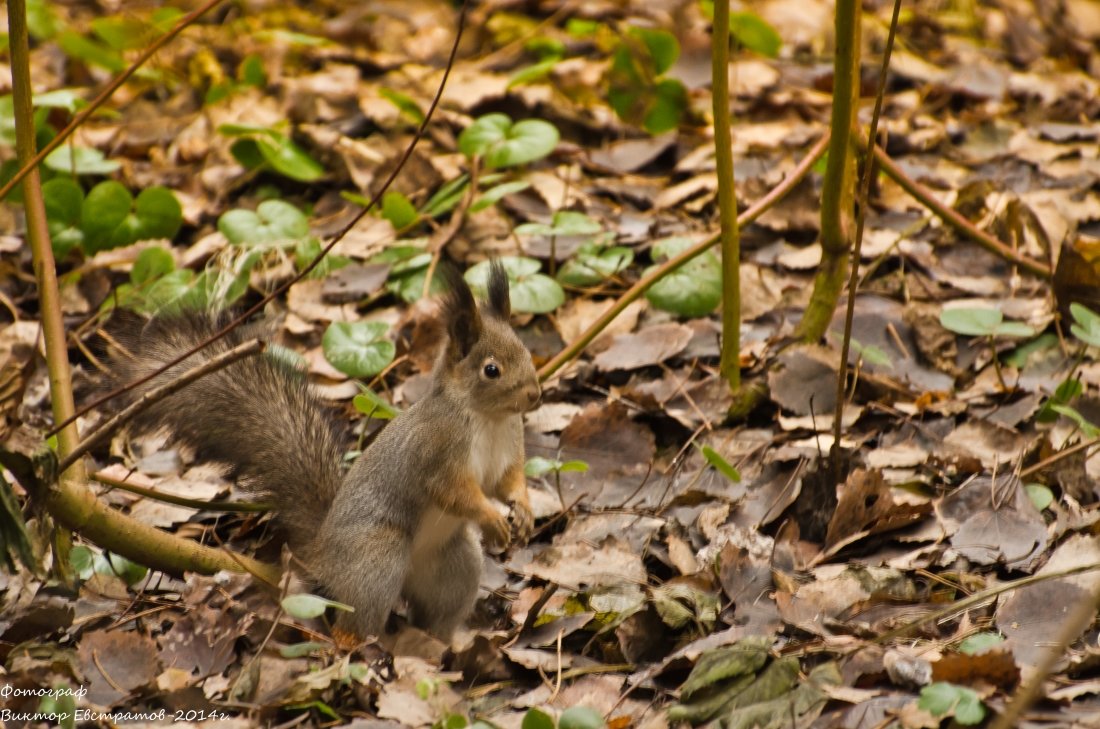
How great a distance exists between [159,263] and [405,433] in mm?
1809

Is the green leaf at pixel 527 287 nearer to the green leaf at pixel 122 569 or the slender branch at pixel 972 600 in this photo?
the green leaf at pixel 122 569

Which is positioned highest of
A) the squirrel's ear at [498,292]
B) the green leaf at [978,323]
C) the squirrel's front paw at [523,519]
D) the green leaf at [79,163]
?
the squirrel's ear at [498,292]

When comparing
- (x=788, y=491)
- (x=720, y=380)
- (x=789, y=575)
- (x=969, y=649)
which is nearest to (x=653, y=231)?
(x=720, y=380)

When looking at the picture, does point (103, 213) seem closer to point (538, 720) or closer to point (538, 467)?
point (538, 467)

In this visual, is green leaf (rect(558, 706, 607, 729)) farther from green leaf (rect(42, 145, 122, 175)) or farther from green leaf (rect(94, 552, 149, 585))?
green leaf (rect(42, 145, 122, 175))

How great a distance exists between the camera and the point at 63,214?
4281mm

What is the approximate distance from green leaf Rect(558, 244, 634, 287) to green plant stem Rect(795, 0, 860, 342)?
82 cm

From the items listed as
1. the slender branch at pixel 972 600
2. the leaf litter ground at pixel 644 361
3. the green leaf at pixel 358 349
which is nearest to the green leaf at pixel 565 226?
the leaf litter ground at pixel 644 361

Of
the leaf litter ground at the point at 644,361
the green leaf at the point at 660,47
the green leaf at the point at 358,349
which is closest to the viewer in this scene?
the leaf litter ground at the point at 644,361

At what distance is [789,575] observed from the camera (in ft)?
9.20

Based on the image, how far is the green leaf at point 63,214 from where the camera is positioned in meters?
4.25

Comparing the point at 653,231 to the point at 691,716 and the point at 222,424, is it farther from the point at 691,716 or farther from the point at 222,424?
the point at 691,716

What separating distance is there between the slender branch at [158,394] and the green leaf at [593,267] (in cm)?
195

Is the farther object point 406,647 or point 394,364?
point 394,364
